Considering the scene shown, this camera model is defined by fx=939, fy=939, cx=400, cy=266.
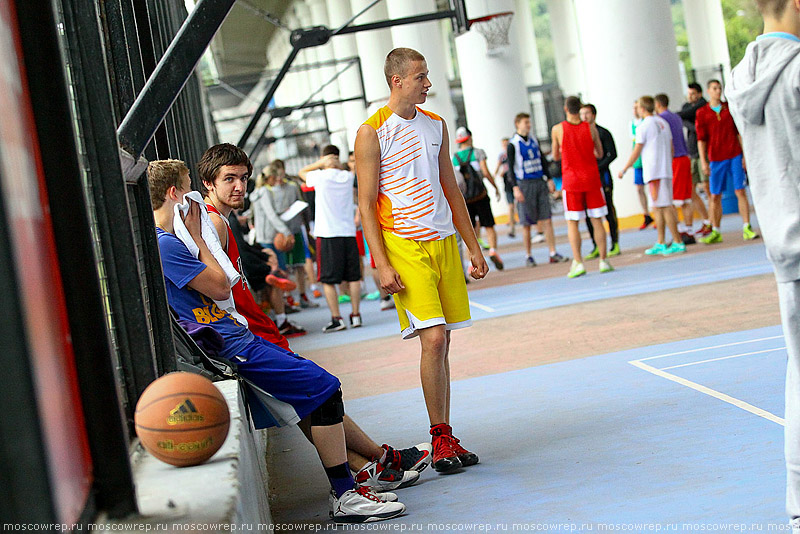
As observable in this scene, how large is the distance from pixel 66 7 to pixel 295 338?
7711 mm

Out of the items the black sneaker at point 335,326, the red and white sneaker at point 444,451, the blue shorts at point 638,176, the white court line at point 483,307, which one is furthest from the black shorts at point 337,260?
the blue shorts at point 638,176

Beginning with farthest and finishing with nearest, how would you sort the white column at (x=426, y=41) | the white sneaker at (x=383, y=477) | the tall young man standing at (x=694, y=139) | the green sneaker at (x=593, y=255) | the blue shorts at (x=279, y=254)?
the white column at (x=426, y=41) → the tall young man standing at (x=694, y=139) → the green sneaker at (x=593, y=255) → the blue shorts at (x=279, y=254) → the white sneaker at (x=383, y=477)

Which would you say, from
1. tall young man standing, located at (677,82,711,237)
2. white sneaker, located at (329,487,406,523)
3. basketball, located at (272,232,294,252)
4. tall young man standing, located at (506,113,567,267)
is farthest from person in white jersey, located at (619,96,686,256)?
white sneaker, located at (329,487,406,523)

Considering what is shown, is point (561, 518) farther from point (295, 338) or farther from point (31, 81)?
point (295, 338)

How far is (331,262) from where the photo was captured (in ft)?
35.4

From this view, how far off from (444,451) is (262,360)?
3.33 feet

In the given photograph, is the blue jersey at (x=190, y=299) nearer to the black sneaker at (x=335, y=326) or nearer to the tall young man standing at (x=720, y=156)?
the black sneaker at (x=335, y=326)

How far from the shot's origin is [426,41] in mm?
28062

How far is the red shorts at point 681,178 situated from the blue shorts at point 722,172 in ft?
1.25

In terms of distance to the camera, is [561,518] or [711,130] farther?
[711,130]

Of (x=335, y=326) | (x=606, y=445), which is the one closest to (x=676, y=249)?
(x=335, y=326)

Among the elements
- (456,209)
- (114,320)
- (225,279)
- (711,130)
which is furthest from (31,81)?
(711,130)

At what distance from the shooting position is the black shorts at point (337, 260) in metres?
10.8

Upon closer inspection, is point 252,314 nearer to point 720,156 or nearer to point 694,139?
point 720,156
